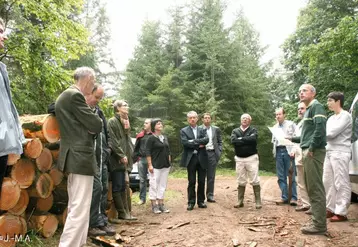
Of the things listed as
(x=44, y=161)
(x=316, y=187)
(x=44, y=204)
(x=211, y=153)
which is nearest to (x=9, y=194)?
(x=44, y=161)

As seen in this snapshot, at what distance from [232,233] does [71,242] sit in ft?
8.31

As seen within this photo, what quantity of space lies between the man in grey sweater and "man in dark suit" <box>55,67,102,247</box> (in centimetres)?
436

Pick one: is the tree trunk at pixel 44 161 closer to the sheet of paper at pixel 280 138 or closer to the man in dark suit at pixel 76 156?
the man in dark suit at pixel 76 156

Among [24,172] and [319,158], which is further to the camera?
[319,158]

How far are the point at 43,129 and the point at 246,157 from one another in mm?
4672

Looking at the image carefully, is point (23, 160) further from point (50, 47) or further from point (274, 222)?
point (50, 47)

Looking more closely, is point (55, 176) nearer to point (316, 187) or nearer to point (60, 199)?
point (60, 199)

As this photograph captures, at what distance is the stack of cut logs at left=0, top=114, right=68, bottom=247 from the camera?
12.8 ft

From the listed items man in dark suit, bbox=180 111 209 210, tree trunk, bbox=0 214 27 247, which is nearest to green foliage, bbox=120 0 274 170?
man in dark suit, bbox=180 111 209 210

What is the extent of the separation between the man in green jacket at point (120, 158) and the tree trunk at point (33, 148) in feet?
5.86

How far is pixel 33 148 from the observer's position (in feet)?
13.8

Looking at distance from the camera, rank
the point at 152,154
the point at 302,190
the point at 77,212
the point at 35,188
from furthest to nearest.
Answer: the point at 152,154
the point at 302,190
the point at 35,188
the point at 77,212

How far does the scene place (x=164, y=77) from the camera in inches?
895

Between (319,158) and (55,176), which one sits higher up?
(319,158)
